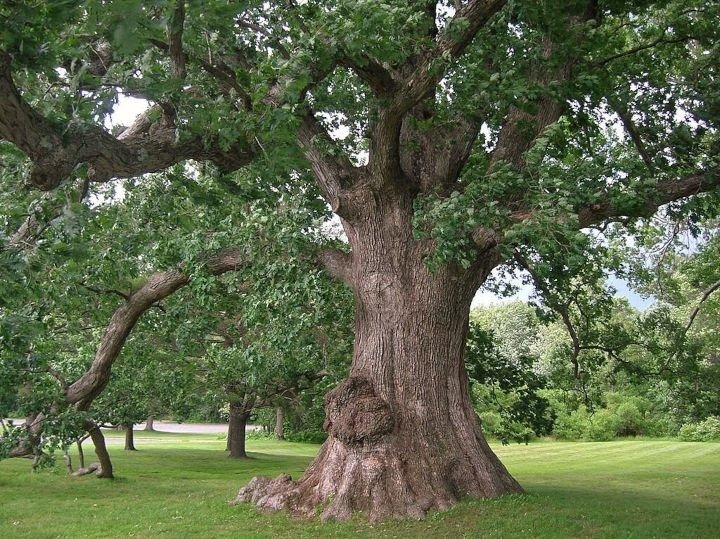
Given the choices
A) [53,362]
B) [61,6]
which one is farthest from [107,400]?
[61,6]

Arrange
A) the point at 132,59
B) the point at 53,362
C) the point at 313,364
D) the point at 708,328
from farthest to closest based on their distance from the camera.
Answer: the point at 708,328, the point at 53,362, the point at 313,364, the point at 132,59

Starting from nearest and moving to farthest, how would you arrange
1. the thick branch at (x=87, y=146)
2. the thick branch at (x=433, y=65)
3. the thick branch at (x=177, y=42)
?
1. the thick branch at (x=87, y=146)
2. the thick branch at (x=177, y=42)
3. the thick branch at (x=433, y=65)

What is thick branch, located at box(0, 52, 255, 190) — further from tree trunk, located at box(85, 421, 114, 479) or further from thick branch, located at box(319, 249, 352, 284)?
tree trunk, located at box(85, 421, 114, 479)

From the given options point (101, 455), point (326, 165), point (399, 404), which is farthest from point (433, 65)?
point (101, 455)

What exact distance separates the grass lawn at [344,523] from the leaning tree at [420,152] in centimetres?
51

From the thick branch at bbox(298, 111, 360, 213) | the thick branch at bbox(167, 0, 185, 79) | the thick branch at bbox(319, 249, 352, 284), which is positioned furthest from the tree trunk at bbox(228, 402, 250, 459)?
the thick branch at bbox(167, 0, 185, 79)

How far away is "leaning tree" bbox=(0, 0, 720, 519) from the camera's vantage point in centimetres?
730

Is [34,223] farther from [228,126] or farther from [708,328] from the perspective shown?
[708,328]

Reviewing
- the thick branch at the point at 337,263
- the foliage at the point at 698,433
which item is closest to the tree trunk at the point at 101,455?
the thick branch at the point at 337,263

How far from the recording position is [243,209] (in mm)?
11766

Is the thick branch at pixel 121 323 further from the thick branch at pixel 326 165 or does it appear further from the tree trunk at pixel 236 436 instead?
the tree trunk at pixel 236 436

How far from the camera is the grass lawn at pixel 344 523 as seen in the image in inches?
341

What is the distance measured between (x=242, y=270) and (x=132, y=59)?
179 inches

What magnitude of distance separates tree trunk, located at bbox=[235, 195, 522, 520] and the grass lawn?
1.23 feet
